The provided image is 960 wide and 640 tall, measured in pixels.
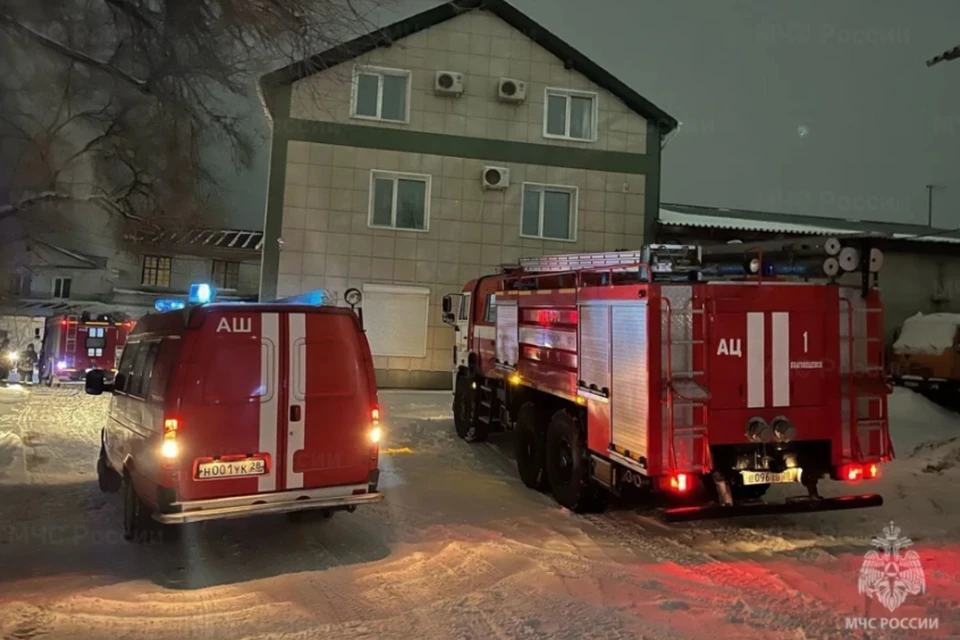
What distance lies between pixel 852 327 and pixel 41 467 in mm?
9848

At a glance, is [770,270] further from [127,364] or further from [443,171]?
[443,171]

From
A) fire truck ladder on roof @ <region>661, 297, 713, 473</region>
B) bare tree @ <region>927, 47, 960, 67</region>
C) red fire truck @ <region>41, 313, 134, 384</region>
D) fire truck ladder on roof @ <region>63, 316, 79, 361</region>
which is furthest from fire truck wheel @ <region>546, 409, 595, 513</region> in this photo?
fire truck ladder on roof @ <region>63, 316, 79, 361</region>

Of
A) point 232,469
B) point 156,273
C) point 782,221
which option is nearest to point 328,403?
point 232,469

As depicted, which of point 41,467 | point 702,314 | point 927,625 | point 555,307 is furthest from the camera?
point 41,467

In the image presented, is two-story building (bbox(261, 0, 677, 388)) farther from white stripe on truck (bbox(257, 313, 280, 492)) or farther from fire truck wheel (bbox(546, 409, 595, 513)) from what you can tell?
white stripe on truck (bbox(257, 313, 280, 492))

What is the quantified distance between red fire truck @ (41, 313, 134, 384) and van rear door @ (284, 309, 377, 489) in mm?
19828

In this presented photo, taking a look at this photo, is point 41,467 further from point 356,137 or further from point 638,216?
point 638,216

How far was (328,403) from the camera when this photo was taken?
18.9 ft

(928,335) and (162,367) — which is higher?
(928,335)

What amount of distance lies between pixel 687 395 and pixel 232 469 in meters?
3.73

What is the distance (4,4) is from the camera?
6.38 metres

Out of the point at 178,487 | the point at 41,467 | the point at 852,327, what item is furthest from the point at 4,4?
the point at 852,327

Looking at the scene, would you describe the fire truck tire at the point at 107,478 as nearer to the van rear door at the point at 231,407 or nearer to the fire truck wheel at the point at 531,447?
the van rear door at the point at 231,407

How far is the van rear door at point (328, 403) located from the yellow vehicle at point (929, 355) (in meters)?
13.6
